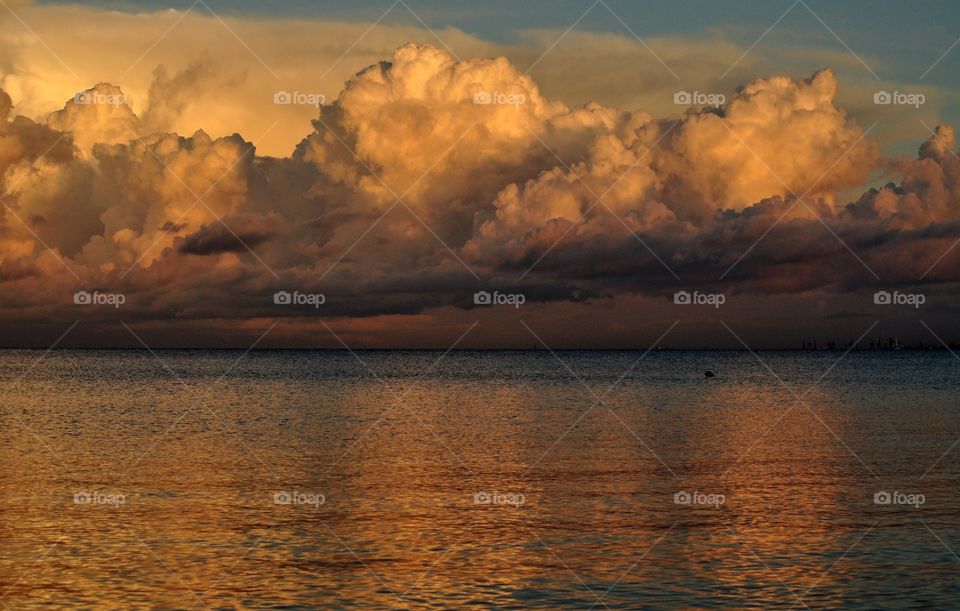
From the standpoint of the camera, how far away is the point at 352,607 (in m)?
24.6

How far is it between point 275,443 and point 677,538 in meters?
32.9

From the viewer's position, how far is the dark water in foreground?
85.8ft

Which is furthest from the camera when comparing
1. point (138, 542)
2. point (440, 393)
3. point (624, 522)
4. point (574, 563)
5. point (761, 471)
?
point (440, 393)

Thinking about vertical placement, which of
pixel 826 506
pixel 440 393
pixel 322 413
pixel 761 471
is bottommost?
pixel 826 506

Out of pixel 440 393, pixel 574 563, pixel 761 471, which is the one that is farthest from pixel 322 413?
pixel 574 563

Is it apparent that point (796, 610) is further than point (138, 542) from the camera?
No

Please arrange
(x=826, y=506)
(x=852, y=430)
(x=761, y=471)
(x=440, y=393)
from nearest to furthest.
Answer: (x=826, y=506)
(x=761, y=471)
(x=852, y=430)
(x=440, y=393)

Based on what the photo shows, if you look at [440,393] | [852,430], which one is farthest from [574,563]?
[440,393]

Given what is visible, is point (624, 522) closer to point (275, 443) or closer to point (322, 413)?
point (275, 443)

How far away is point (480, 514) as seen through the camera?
1406 inches

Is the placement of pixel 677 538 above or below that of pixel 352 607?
above

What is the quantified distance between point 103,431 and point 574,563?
156 ft

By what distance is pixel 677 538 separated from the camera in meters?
31.7

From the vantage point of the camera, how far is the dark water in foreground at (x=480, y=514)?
26.1 metres
